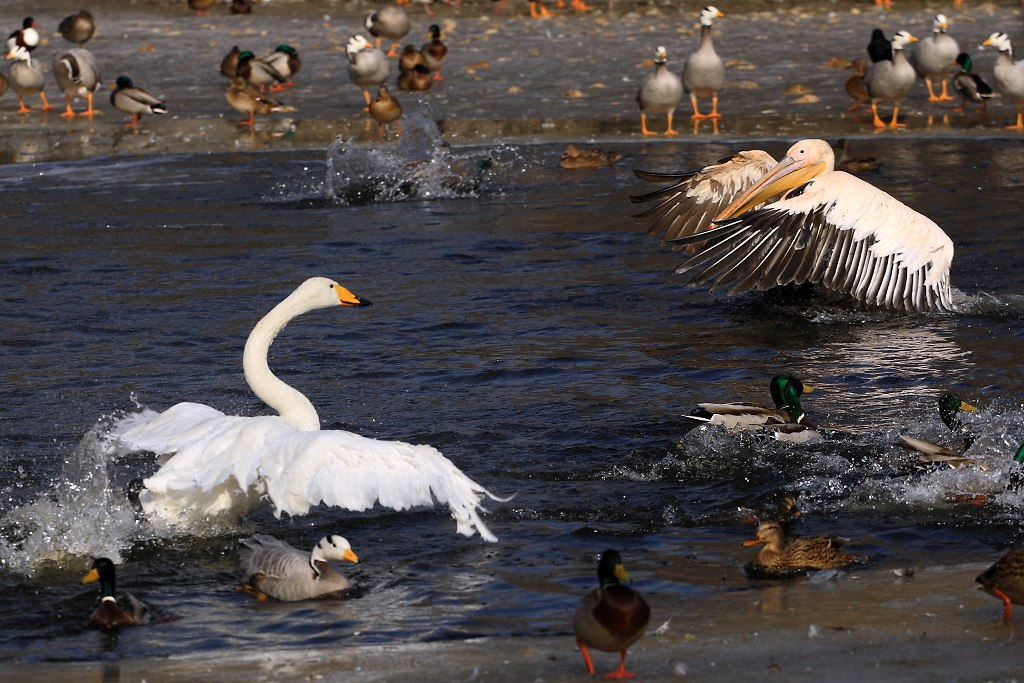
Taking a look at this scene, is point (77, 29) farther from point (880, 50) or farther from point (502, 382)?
point (502, 382)

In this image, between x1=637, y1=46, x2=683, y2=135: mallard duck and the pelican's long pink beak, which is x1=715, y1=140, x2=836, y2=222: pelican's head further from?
x1=637, y1=46, x2=683, y2=135: mallard duck

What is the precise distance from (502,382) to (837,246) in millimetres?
2349

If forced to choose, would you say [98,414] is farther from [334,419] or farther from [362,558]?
[362,558]

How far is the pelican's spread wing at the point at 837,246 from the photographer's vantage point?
9.59 m

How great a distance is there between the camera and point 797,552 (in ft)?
18.9

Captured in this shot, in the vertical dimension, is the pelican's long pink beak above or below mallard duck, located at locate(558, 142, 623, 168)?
above

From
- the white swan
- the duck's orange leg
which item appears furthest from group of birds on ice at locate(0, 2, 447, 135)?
the duck's orange leg

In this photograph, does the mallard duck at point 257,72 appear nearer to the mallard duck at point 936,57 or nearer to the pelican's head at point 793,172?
the mallard duck at point 936,57

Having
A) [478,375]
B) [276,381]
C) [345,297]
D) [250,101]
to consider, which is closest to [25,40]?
[250,101]

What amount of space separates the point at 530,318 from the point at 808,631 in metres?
5.27

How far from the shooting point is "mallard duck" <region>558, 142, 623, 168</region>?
14438 mm

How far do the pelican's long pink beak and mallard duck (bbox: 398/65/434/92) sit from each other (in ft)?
29.8

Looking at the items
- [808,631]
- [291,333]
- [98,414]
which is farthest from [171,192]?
[808,631]

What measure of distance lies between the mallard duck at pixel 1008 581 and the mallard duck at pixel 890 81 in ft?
38.9
